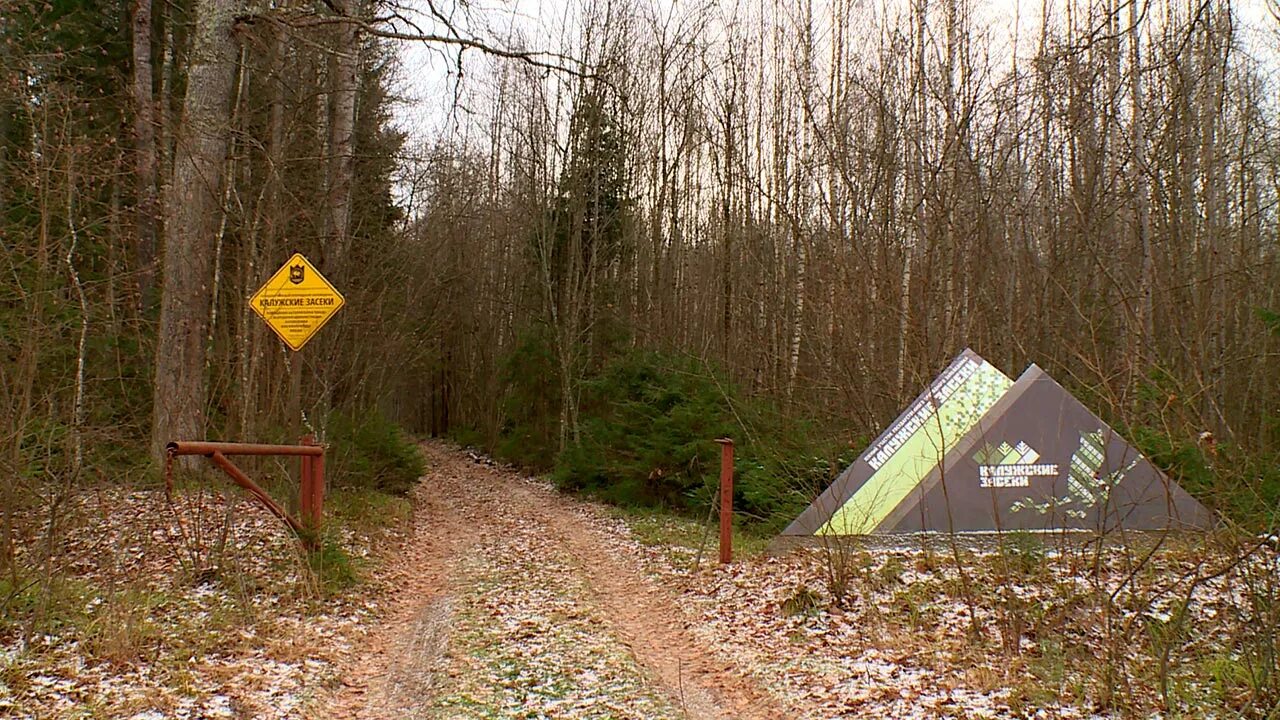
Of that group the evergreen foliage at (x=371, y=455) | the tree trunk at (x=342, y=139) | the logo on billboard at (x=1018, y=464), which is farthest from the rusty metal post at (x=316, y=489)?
the logo on billboard at (x=1018, y=464)

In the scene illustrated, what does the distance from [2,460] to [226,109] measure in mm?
5876

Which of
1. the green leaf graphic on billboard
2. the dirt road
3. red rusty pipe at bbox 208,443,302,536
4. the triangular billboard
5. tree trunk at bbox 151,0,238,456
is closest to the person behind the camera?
the dirt road

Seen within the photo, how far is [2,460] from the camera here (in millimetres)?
6297

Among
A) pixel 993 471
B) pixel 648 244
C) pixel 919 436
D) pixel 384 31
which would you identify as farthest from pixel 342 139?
pixel 648 244

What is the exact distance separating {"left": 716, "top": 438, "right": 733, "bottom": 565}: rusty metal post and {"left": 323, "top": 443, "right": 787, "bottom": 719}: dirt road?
93 centimetres

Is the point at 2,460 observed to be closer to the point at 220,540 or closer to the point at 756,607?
the point at 220,540

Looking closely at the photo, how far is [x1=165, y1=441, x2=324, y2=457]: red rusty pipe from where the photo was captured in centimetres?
637

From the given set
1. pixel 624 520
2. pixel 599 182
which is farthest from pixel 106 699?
pixel 599 182

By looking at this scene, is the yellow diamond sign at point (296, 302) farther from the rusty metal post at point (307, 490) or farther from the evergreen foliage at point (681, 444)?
the evergreen foliage at point (681, 444)

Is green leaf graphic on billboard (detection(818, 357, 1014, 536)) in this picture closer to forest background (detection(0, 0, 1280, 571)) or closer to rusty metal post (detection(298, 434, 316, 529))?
forest background (detection(0, 0, 1280, 571))

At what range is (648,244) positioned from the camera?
84.1 feet

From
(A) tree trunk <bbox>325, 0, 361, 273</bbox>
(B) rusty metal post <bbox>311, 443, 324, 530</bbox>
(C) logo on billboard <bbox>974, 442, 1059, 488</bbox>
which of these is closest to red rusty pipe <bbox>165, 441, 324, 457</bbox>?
(B) rusty metal post <bbox>311, 443, 324, 530</bbox>

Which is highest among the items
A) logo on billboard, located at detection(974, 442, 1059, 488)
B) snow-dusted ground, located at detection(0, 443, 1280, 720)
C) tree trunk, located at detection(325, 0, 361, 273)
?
tree trunk, located at detection(325, 0, 361, 273)

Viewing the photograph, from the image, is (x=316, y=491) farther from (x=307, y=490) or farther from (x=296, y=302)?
(x=296, y=302)
